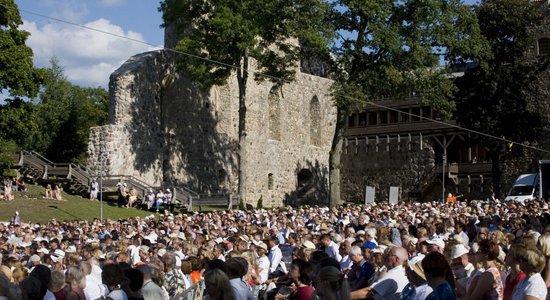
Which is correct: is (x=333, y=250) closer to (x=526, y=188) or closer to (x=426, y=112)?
(x=526, y=188)

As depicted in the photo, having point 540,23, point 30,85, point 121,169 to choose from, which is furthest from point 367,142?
point 30,85

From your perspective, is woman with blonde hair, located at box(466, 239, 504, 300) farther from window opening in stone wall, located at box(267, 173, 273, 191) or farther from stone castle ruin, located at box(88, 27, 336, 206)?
window opening in stone wall, located at box(267, 173, 273, 191)

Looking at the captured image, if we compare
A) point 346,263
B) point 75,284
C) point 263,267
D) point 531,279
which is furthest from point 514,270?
point 263,267

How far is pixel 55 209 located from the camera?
37250mm

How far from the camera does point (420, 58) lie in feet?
125

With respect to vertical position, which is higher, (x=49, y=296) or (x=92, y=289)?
(x=49, y=296)

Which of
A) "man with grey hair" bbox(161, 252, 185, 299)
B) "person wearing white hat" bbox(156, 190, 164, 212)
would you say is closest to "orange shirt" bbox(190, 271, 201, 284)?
"man with grey hair" bbox(161, 252, 185, 299)

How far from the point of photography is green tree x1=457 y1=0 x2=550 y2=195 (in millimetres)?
47906

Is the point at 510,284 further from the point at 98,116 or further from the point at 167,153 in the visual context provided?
the point at 98,116

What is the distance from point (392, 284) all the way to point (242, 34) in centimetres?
2975

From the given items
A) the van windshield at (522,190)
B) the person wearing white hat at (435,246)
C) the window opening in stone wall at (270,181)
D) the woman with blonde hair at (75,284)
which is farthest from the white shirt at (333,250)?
the window opening in stone wall at (270,181)

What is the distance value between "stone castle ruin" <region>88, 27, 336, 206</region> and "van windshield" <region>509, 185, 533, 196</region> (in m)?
13.2

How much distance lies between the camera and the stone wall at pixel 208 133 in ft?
147

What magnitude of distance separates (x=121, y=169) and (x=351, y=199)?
63.3ft
